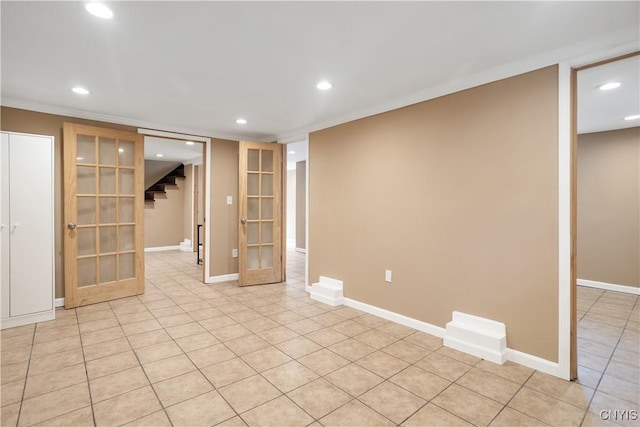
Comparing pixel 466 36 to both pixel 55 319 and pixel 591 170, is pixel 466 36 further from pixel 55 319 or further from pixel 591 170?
pixel 55 319

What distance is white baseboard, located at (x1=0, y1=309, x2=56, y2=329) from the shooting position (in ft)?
10.1

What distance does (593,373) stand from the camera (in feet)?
7.66

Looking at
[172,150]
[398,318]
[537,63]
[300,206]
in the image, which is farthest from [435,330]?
[172,150]

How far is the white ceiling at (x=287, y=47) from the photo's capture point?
1.82 meters

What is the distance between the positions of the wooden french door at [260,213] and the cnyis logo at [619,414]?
13.1 feet

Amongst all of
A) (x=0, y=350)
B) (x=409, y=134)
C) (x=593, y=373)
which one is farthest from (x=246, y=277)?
(x=593, y=373)

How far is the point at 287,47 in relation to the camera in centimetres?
223

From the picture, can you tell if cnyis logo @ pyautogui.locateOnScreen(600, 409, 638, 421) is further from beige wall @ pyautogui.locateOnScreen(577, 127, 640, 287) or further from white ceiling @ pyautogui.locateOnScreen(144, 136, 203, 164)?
white ceiling @ pyautogui.locateOnScreen(144, 136, 203, 164)

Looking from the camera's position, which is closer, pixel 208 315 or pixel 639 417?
pixel 639 417

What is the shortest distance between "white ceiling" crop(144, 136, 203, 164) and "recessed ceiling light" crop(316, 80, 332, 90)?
3.27m

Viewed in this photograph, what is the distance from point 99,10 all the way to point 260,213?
338cm

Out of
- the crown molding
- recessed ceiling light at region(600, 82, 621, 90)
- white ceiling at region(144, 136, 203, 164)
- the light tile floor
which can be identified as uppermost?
white ceiling at region(144, 136, 203, 164)

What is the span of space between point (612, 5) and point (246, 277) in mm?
4645

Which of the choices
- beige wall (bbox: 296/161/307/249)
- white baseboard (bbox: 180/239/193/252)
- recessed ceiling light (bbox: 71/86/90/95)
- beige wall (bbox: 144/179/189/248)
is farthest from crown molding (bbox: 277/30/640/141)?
beige wall (bbox: 144/179/189/248)
